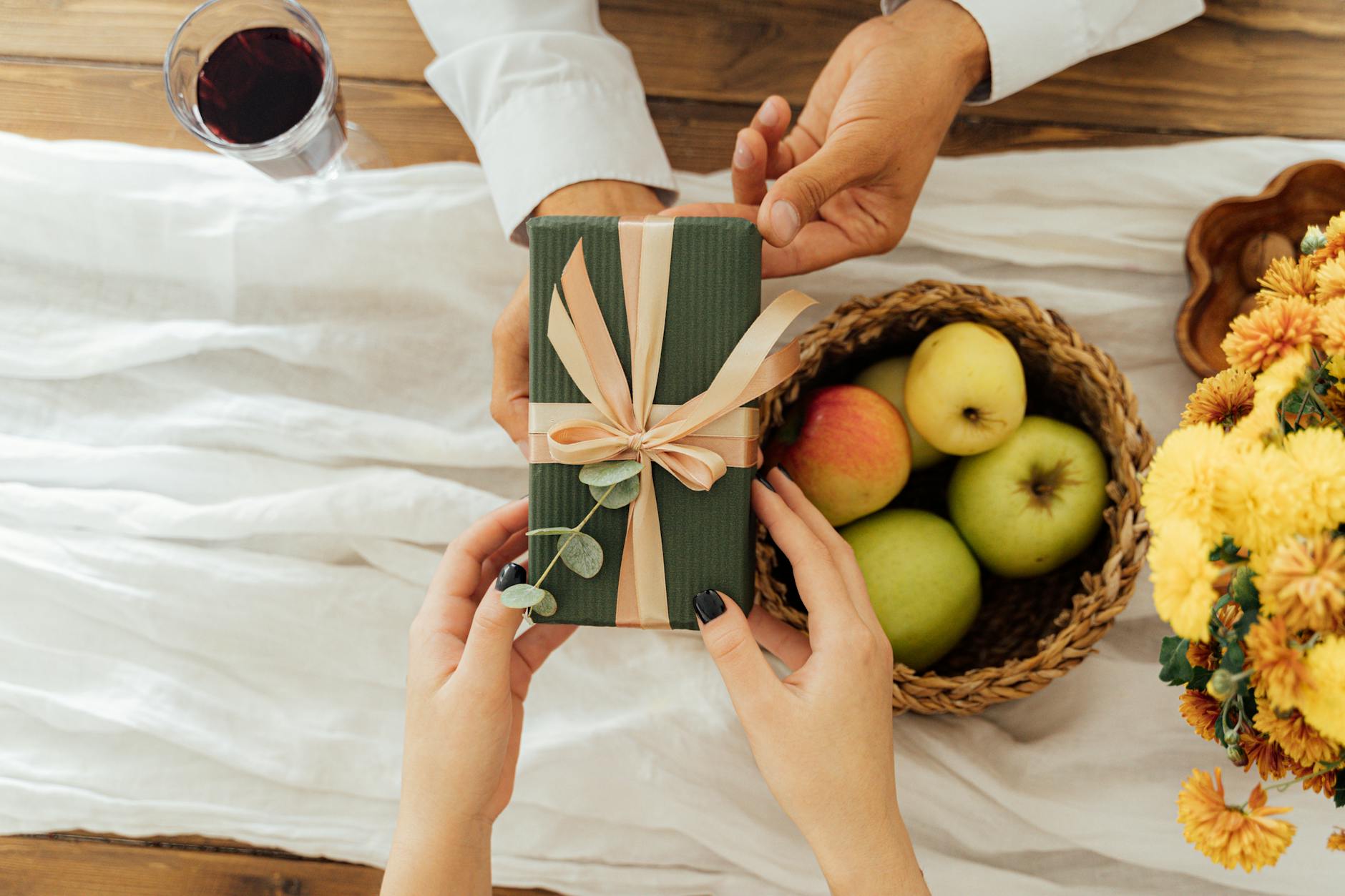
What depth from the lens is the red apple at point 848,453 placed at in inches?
29.0

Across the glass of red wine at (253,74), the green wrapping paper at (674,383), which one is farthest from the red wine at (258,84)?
the green wrapping paper at (674,383)

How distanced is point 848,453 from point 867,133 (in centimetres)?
28

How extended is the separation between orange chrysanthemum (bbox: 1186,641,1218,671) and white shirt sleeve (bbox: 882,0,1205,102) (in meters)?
0.60

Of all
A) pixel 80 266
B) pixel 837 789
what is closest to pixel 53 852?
pixel 80 266

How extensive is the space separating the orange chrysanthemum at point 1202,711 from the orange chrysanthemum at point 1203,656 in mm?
20

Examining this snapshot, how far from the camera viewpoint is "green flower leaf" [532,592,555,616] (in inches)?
23.3

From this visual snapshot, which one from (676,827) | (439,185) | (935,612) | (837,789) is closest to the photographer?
(837,789)

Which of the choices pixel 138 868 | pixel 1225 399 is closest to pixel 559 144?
pixel 1225 399

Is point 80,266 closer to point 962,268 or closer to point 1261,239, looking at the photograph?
point 962,268

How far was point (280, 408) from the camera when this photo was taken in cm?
93

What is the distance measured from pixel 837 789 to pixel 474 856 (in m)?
0.29

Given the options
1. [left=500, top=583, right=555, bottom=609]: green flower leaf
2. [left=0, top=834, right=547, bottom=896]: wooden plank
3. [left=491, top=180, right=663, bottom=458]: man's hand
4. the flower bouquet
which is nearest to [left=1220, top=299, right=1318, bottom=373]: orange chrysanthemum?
Answer: the flower bouquet

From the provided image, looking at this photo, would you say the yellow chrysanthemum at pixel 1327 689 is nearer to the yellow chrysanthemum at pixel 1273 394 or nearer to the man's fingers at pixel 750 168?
the yellow chrysanthemum at pixel 1273 394

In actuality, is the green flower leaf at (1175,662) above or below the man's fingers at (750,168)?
below
